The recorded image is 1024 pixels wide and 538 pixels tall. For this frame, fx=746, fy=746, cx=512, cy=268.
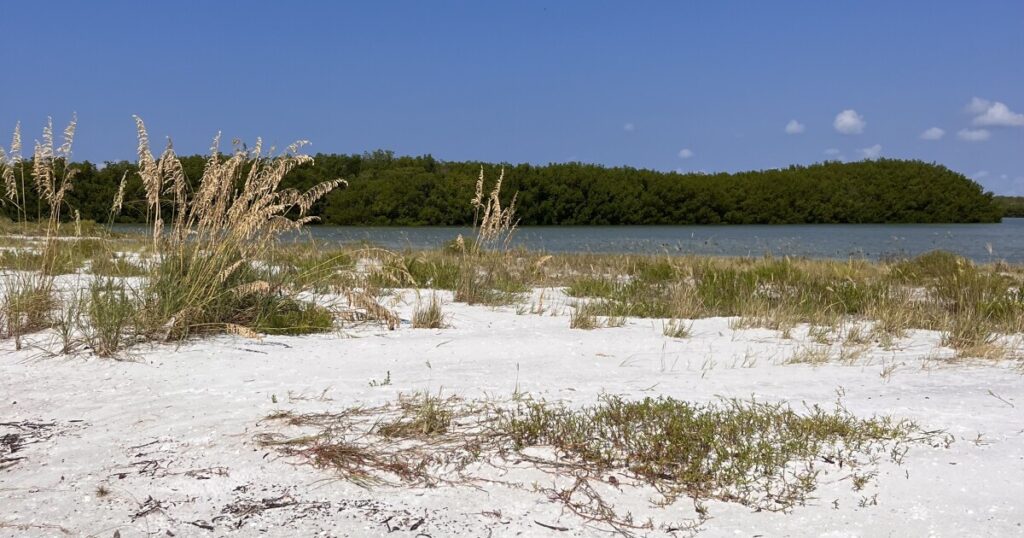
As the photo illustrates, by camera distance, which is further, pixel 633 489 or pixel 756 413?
pixel 756 413

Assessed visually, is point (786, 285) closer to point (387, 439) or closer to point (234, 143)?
point (234, 143)

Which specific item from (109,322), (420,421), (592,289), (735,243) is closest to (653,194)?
(735,243)

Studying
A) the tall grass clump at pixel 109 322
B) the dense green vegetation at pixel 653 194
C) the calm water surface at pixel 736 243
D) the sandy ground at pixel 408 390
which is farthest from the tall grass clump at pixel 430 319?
the dense green vegetation at pixel 653 194

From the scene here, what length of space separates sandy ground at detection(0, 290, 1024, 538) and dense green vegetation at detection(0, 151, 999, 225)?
4446cm

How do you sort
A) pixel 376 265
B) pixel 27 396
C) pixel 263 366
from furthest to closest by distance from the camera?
1. pixel 376 265
2. pixel 263 366
3. pixel 27 396

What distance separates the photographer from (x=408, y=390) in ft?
13.0

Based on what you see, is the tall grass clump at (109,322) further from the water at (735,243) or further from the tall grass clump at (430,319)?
the water at (735,243)

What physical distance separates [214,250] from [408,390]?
2272 mm

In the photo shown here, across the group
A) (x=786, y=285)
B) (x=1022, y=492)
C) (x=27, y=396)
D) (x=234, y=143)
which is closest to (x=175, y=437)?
(x=27, y=396)

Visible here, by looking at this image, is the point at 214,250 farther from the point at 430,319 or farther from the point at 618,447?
the point at 618,447

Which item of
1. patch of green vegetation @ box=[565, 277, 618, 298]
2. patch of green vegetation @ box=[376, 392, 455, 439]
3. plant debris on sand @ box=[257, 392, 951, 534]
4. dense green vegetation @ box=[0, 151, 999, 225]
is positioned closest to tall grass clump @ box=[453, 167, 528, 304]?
patch of green vegetation @ box=[565, 277, 618, 298]

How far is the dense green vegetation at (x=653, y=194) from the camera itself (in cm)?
5297

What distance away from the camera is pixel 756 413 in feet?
11.3

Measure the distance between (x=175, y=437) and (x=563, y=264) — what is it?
900 centimetres
